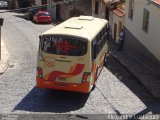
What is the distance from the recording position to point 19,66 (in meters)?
23.8

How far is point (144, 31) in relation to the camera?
24875 millimetres

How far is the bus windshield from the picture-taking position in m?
16.7

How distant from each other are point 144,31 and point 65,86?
9.47m

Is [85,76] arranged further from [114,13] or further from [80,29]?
[114,13]

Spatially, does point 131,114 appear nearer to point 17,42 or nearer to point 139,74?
point 139,74

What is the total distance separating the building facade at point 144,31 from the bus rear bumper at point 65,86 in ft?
20.1

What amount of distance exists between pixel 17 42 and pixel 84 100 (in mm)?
16314

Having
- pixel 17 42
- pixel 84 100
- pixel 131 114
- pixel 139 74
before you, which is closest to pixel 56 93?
pixel 84 100

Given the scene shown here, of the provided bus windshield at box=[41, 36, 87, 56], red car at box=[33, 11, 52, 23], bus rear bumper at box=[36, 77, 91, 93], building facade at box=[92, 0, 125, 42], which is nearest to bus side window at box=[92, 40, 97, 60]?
bus windshield at box=[41, 36, 87, 56]

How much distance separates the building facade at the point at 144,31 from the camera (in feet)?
73.8

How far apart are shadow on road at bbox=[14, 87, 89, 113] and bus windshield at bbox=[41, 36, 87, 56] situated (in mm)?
2078

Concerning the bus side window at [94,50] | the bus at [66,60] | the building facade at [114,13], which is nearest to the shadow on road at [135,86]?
the bus at [66,60]

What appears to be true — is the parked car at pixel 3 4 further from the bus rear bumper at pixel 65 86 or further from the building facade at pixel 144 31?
the bus rear bumper at pixel 65 86

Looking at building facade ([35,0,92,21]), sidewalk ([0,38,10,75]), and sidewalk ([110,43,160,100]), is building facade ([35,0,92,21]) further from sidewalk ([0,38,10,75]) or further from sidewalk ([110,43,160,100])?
sidewalk ([0,38,10,75])
